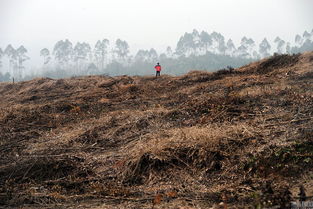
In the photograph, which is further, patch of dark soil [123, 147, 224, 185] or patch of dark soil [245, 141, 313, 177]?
patch of dark soil [123, 147, 224, 185]

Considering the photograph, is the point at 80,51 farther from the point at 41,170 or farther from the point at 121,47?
the point at 41,170

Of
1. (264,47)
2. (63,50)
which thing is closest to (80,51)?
(63,50)

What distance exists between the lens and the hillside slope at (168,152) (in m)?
3.46

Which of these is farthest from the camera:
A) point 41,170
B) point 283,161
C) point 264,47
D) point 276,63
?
point 264,47

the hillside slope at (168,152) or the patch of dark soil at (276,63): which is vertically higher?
the patch of dark soil at (276,63)

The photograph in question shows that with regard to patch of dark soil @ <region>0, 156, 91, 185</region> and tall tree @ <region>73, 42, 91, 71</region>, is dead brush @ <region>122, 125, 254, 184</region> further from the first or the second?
tall tree @ <region>73, 42, 91, 71</region>

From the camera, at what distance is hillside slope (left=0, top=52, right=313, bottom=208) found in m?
3.46

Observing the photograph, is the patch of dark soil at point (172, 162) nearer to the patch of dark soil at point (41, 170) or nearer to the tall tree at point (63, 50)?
the patch of dark soil at point (41, 170)

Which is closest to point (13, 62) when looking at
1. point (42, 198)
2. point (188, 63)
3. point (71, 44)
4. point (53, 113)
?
point (71, 44)

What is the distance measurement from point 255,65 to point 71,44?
2929 inches

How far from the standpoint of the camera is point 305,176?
3412mm

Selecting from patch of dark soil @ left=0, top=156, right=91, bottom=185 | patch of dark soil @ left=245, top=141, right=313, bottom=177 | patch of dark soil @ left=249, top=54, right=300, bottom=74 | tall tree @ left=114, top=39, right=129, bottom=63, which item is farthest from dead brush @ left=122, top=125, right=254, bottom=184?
tall tree @ left=114, top=39, right=129, bottom=63

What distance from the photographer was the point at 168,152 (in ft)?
14.4

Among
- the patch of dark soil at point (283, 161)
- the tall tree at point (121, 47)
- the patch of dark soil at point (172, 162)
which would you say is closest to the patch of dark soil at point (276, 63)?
the patch of dark soil at point (283, 161)
